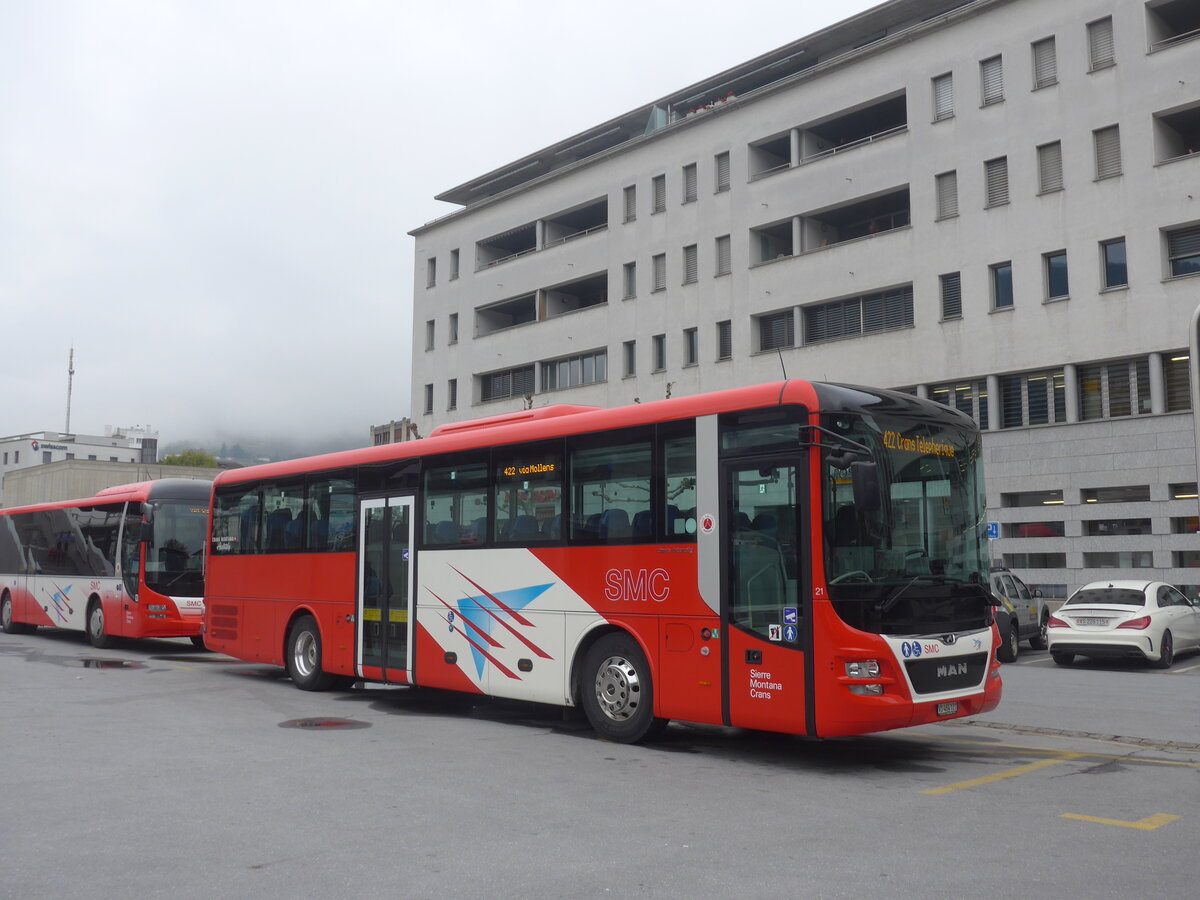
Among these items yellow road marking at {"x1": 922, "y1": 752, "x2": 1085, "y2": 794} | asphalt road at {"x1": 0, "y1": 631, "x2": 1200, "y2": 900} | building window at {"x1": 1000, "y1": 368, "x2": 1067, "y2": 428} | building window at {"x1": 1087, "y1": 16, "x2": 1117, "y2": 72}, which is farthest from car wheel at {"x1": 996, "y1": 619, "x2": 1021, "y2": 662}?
building window at {"x1": 1087, "y1": 16, "x2": 1117, "y2": 72}

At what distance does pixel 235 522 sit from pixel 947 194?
24.6 meters

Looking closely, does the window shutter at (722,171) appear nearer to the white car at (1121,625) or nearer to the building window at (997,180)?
the building window at (997,180)

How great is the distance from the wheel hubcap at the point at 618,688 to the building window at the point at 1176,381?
2326 cm

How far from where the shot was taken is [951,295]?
3353 cm

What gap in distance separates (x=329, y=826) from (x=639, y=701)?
404cm

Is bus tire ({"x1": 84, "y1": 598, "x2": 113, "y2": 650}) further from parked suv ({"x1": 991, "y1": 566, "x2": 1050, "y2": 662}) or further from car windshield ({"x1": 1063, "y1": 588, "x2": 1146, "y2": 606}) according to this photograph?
car windshield ({"x1": 1063, "y1": 588, "x2": 1146, "y2": 606})

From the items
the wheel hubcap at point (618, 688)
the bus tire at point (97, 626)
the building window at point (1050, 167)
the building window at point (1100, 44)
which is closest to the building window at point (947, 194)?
the building window at point (1050, 167)

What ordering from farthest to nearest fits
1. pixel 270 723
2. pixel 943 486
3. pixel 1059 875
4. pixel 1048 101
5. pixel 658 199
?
pixel 658 199 → pixel 1048 101 → pixel 270 723 → pixel 943 486 → pixel 1059 875

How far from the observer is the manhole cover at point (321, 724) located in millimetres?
11608

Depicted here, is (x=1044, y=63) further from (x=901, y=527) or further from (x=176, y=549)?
(x=901, y=527)

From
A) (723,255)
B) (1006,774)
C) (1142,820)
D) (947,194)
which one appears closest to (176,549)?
(1006,774)

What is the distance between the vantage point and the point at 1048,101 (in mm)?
31312

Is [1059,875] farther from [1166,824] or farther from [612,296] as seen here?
[612,296]

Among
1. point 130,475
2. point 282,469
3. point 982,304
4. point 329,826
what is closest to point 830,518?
point 329,826
